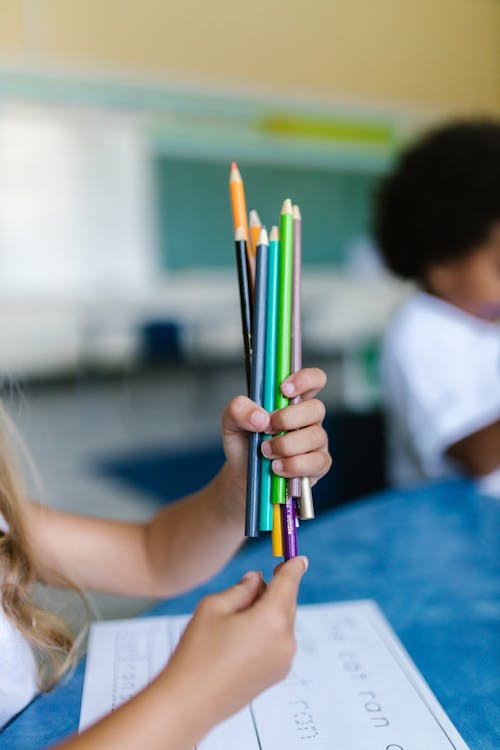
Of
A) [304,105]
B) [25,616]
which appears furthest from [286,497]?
[304,105]

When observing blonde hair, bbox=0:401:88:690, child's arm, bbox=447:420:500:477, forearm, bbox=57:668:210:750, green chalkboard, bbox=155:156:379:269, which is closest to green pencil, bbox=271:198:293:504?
forearm, bbox=57:668:210:750

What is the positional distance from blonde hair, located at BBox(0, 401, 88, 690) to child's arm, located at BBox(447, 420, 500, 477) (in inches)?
23.8


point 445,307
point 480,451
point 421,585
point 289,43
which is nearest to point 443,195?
point 445,307

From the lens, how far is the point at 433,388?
1136 millimetres

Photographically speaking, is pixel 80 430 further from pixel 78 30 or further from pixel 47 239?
pixel 78 30

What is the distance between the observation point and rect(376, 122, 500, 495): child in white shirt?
3.67ft

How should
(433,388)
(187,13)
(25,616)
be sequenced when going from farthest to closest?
(187,13), (433,388), (25,616)

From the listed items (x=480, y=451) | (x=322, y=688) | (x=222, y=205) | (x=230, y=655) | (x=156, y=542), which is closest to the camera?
(x=230, y=655)

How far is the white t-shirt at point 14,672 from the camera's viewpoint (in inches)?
18.9

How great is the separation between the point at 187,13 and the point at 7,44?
0.85 meters

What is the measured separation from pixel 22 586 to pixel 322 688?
0.23 m

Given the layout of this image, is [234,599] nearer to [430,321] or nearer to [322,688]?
[322,688]

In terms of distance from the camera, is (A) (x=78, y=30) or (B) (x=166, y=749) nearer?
(B) (x=166, y=749)

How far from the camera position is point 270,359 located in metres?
0.37
